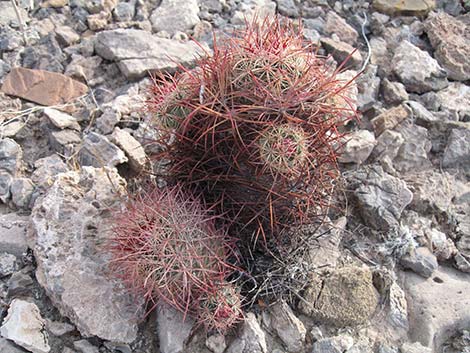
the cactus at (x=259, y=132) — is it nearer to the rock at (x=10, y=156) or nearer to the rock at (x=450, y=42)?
the rock at (x=10, y=156)

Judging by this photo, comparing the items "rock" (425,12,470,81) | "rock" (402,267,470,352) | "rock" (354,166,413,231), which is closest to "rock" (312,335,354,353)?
"rock" (402,267,470,352)

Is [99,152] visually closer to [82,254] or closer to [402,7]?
[82,254]

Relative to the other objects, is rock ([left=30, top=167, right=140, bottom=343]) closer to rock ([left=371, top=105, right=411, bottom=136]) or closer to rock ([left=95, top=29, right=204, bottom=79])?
rock ([left=95, top=29, right=204, bottom=79])

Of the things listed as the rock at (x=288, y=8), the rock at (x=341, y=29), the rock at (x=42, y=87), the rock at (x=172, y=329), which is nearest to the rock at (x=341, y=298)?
the rock at (x=172, y=329)

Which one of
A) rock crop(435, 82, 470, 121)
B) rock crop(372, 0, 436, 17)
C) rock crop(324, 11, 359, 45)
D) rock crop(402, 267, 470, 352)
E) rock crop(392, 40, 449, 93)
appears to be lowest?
rock crop(402, 267, 470, 352)

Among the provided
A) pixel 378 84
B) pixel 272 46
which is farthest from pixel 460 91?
pixel 272 46

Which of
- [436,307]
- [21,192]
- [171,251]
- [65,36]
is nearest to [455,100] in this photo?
[436,307]

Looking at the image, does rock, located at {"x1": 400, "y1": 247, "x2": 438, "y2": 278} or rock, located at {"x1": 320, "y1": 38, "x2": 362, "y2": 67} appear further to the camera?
rock, located at {"x1": 320, "y1": 38, "x2": 362, "y2": 67}
